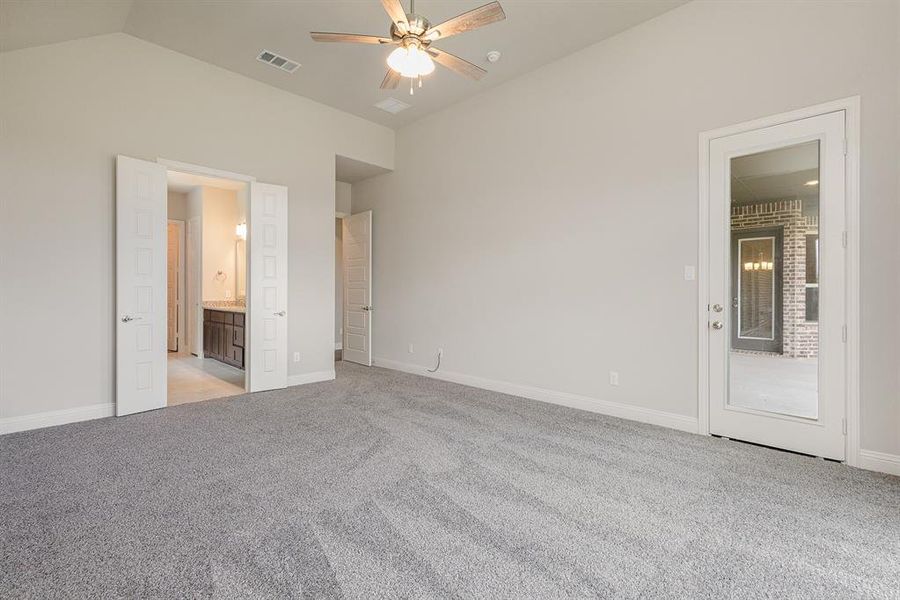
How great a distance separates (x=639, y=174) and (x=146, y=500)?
14.1 ft

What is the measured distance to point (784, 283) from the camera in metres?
3.12

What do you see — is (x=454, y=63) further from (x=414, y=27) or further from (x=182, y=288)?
(x=182, y=288)

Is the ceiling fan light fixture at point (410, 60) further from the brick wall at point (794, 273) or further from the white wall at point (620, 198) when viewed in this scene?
the brick wall at point (794, 273)

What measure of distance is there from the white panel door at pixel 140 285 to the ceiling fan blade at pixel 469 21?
3116 millimetres

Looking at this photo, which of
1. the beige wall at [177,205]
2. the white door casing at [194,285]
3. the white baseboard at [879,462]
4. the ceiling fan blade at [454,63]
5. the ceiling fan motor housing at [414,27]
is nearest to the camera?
the ceiling fan motor housing at [414,27]

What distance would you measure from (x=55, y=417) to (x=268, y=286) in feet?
7.06

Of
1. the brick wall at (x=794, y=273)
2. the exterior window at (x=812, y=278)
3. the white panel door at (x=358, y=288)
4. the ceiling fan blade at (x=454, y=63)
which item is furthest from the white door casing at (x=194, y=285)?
the exterior window at (x=812, y=278)

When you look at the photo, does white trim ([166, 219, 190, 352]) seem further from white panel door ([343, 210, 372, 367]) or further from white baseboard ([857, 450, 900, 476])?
white baseboard ([857, 450, 900, 476])

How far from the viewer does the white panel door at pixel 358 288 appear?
6.52m

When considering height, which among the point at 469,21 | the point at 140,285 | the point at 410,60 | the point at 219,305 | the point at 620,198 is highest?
the point at 469,21

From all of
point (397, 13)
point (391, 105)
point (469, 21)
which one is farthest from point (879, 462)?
point (391, 105)

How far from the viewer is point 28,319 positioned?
3.46 m

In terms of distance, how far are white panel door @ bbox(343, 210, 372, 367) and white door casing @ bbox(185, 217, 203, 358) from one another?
253 cm

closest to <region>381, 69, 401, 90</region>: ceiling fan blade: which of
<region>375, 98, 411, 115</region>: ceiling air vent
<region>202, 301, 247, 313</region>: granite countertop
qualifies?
<region>375, 98, 411, 115</region>: ceiling air vent
